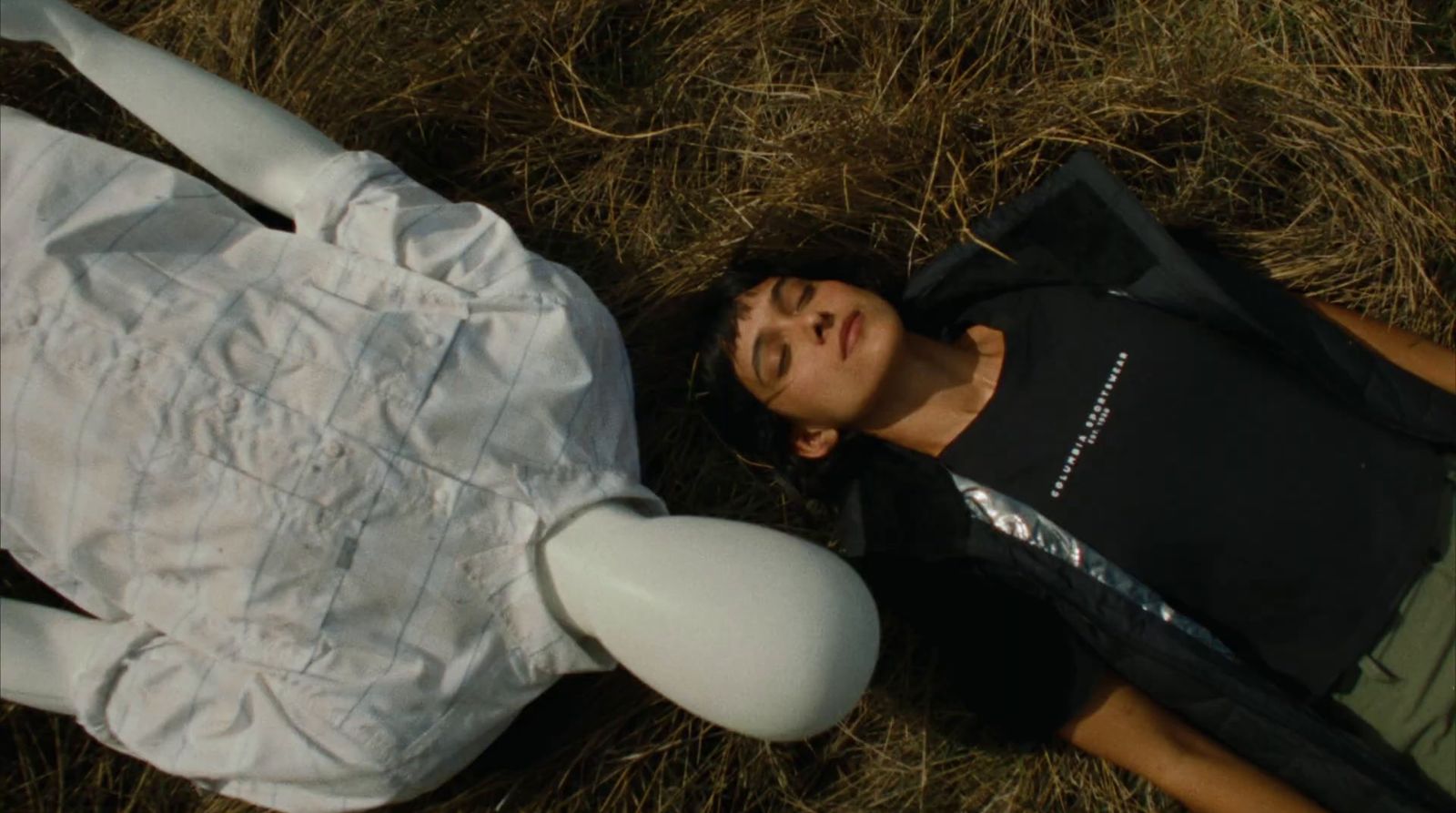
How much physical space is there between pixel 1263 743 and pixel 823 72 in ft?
4.47

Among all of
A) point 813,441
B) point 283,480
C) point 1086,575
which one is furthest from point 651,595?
point 1086,575

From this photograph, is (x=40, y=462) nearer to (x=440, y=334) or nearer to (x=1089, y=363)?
(x=440, y=334)

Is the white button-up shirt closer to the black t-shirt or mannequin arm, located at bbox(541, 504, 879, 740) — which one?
mannequin arm, located at bbox(541, 504, 879, 740)

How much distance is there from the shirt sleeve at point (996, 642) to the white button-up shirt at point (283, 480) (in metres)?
0.55

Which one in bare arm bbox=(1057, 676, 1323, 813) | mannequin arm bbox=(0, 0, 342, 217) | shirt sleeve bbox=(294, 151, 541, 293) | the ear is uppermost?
mannequin arm bbox=(0, 0, 342, 217)

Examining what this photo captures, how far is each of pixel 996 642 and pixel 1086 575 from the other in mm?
173

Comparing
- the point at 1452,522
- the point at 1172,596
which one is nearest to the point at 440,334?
the point at 1172,596

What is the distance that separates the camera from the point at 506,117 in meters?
2.07

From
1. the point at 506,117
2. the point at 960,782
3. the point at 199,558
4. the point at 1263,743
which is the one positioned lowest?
the point at 960,782

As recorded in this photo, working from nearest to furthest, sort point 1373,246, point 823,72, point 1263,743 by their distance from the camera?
1. point 1263,743
2. point 1373,246
3. point 823,72

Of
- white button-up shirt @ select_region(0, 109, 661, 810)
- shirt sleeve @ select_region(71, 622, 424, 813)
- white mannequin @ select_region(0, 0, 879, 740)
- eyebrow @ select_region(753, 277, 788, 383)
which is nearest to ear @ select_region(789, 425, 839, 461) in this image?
eyebrow @ select_region(753, 277, 788, 383)

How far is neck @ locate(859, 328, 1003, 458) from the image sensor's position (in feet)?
5.90

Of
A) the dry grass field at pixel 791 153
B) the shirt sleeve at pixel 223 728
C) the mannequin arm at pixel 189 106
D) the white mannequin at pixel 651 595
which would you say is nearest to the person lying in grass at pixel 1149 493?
the dry grass field at pixel 791 153

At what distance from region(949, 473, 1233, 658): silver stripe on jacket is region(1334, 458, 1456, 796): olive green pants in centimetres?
21
